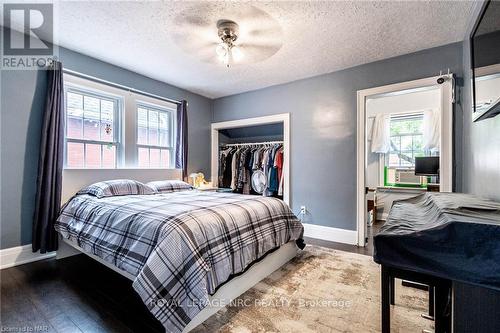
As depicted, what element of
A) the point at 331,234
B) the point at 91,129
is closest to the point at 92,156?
the point at 91,129

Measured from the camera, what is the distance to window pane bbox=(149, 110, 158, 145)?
3729 millimetres

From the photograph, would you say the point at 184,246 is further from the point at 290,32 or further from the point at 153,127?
the point at 153,127

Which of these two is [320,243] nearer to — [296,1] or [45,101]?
[296,1]

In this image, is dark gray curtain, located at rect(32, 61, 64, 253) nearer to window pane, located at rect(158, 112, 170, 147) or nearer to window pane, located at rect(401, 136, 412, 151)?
window pane, located at rect(158, 112, 170, 147)

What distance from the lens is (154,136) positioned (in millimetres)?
3787

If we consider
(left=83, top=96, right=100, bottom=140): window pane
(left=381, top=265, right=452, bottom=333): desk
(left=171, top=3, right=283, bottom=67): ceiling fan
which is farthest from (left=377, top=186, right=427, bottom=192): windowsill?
(left=83, top=96, right=100, bottom=140): window pane

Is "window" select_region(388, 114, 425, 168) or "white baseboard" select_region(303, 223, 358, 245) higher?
"window" select_region(388, 114, 425, 168)

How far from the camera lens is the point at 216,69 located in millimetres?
3301

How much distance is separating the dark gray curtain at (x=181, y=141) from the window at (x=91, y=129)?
97 cm

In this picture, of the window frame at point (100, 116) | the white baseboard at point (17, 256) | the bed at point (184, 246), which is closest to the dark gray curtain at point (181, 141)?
the window frame at point (100, 116)

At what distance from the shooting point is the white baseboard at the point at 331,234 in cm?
315

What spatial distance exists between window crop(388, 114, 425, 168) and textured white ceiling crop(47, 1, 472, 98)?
2.23 m

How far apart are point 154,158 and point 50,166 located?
55.8 inches

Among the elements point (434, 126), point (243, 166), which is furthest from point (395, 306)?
point (434, 126)
